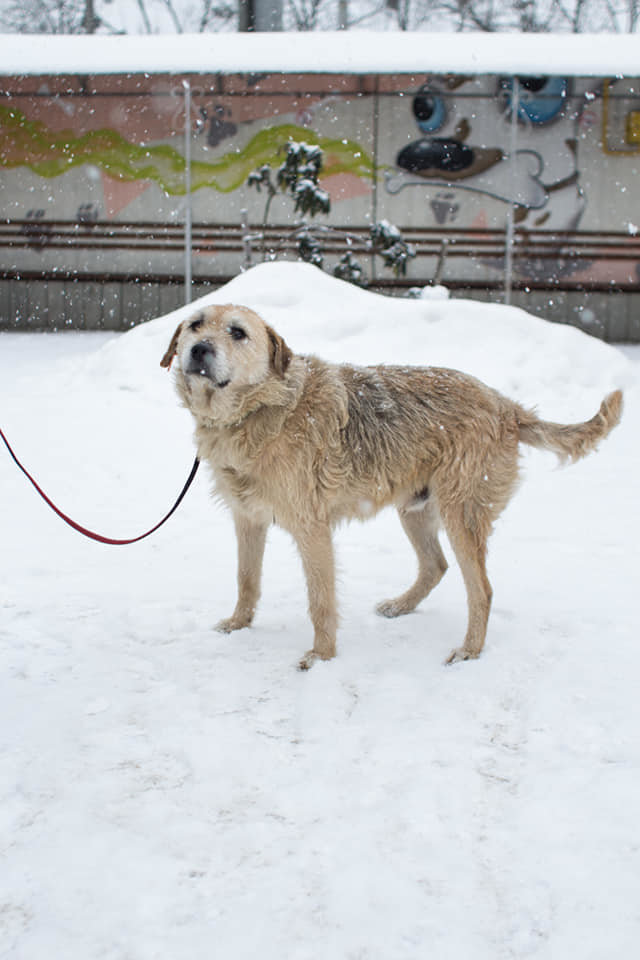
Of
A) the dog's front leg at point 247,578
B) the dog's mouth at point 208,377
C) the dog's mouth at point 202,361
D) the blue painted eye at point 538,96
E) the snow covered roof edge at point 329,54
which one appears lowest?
the dog's front leg at point 247,578

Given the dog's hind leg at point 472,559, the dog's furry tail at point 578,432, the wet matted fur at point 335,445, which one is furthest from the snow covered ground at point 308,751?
the dog's furry tail at point 578,432

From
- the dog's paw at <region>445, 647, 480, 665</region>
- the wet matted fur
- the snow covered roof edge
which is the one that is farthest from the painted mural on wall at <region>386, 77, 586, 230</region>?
the dog's paw at <region>445, 647, 480, 665</region>

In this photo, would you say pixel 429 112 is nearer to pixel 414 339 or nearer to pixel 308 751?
pixel 414 339

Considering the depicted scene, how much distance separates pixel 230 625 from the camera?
389 centimetres

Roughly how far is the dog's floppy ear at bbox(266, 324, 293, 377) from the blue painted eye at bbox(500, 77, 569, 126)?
13.6 meters

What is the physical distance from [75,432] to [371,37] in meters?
11.4

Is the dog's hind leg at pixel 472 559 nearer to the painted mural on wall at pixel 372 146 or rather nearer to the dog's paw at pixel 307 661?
the dog's paw at pixel 307 661

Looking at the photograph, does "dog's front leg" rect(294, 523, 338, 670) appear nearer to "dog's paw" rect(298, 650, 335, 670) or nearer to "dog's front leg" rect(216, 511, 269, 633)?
"dog's paw" rect(298, 650, 335, 670)

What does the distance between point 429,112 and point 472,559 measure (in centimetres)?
1358

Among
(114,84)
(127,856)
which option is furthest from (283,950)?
(114,84)

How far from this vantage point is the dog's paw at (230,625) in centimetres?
388

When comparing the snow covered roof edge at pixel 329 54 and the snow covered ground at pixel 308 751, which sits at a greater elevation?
the snow covered roof edge at pixel 329 54

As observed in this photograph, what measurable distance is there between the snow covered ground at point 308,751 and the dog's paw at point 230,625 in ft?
0.18

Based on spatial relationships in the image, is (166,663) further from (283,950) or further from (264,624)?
(283,950)
